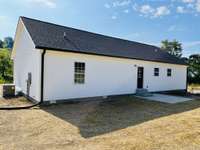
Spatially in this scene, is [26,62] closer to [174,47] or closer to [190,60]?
[190,60]

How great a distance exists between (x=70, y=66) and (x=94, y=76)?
1798 millimetres

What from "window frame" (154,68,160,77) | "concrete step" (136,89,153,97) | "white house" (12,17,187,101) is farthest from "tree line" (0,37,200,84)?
"concrete step" (136,89,153,97)

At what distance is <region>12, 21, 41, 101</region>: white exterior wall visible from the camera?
916cm

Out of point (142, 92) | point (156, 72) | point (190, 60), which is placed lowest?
point (142, 92)

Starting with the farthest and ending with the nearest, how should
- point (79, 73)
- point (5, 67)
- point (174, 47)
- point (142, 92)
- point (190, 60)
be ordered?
1. point (174, 47)
2. point (190, 60)
3. point (5, 67)
4. point (142, 92)
5. point (79, 73)

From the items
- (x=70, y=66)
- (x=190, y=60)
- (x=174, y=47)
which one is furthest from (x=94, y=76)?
(x=174, y=47)

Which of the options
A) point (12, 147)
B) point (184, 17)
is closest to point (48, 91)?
point (12, 147)

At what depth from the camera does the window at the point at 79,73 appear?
33.3 feet

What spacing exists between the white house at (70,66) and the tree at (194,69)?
696 inches

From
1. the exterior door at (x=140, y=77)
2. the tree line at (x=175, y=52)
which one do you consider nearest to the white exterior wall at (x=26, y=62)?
the exterior door at (x=140, y=77)

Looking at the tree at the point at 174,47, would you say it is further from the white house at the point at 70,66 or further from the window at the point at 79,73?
the window at the point at 79,73

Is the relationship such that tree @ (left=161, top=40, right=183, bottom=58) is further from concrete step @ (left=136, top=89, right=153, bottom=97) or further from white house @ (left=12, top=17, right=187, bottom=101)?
concrete step @ (left=136, top=89, right=153, bottom=97)

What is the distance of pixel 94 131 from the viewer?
5352mm

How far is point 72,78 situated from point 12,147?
240 inches
